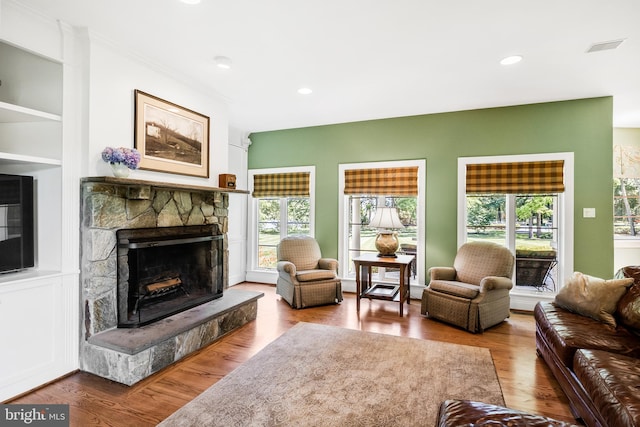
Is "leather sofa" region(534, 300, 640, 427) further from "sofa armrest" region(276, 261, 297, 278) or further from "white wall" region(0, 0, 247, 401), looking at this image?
"white wall" region(0, 0, 247, 401)

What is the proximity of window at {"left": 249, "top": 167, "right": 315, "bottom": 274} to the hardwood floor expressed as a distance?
5.58 ft

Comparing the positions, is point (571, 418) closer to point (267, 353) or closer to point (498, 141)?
point (267, 353)

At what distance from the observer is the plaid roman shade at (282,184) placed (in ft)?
17.7

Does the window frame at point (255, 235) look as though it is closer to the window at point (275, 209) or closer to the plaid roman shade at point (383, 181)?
the window at point (275, 209)

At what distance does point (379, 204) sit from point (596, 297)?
9.54 ft

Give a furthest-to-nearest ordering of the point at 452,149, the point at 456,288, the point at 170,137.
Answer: the point at 452,149 < the point at 456,288 < the point at 170,137

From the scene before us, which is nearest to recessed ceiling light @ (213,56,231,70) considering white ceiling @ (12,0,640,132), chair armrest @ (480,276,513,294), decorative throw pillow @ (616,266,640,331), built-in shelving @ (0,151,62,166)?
white ceiling @ (12,0,640,132)

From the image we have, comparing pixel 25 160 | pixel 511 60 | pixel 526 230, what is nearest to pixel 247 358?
pixel 25 160

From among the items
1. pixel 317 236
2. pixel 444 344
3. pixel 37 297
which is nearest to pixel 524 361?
pixel 444 344

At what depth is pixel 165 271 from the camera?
3295 millimetres

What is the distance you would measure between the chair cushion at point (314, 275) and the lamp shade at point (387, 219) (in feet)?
2.90

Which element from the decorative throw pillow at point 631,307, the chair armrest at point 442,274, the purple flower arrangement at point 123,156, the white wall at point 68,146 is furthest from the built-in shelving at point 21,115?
the decorative throw pillow at point 631,307

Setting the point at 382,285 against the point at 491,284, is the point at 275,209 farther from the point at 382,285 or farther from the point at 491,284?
the point at 491,284

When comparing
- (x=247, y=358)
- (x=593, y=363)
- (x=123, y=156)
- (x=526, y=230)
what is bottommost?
(x=247, y=358)
